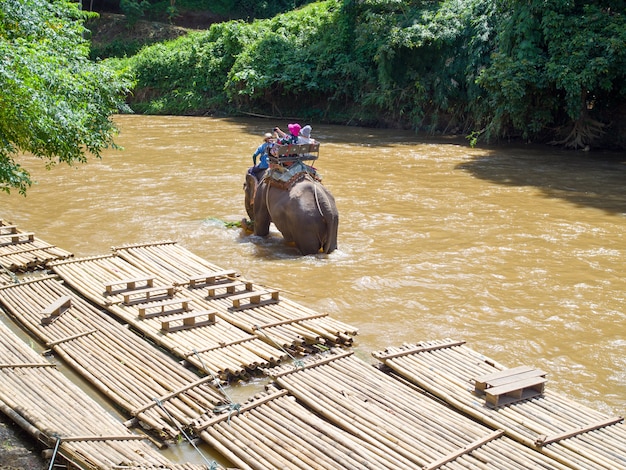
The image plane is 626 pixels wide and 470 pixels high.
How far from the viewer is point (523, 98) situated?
19172mm

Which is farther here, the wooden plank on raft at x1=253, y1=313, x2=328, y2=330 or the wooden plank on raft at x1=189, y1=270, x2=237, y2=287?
Result: the wooden plank on raft at x1=189, y1=270, x2=237, y2=287

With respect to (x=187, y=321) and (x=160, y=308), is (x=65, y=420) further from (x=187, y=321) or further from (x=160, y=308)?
(x=160, y=308)

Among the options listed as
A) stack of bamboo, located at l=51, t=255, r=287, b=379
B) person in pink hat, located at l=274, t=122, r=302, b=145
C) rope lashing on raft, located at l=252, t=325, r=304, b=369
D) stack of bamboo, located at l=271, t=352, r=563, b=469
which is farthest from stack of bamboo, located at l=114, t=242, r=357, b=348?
person in pink hat, located at l=274, t=122, r=302, b=145

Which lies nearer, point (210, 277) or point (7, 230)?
point (210, 277)

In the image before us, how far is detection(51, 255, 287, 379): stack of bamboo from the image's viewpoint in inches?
261

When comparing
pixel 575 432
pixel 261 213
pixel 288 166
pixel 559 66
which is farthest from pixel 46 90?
pixel 559 66

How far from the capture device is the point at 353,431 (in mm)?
5508

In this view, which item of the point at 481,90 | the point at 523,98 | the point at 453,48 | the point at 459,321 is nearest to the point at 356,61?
the point at 453,48

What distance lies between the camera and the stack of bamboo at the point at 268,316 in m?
7.22

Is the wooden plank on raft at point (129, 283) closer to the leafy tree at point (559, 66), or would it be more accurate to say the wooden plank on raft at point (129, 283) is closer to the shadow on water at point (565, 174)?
the shadow on water at point (565, 174)

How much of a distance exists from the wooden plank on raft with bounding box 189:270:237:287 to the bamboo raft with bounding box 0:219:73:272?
2.08m

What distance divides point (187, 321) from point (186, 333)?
170mm

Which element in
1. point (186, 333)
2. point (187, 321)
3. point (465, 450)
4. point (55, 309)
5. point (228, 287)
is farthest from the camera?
point (228, 287)

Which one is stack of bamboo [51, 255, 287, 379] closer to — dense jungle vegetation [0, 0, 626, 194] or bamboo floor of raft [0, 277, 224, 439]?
bamboo floor of raft [0, 277, 224, 439]
